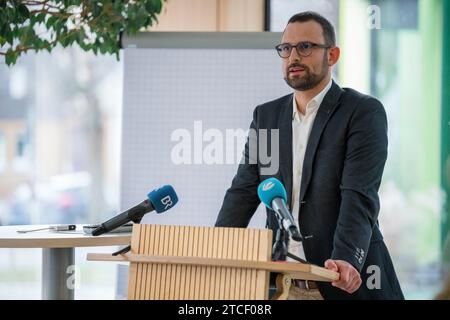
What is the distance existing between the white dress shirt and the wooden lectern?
639 mm

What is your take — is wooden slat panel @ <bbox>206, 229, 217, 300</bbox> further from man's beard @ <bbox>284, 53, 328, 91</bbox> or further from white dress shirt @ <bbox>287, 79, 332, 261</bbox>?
man's beard @ <bbox>284, 53, 328, 91</bbox>

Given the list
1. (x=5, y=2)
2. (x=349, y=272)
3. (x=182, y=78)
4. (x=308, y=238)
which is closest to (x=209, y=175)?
(x=182, y=78)

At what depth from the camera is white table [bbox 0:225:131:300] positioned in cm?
315

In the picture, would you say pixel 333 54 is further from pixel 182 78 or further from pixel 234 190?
pixel 182 78

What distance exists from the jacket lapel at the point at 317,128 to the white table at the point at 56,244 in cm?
83

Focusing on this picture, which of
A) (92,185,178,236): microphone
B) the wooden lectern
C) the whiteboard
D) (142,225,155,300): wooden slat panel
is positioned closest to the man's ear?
(92,185,178,236): microphone

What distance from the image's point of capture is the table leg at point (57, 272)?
3.71 m

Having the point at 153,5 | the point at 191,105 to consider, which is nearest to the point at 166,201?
the point at 191,105

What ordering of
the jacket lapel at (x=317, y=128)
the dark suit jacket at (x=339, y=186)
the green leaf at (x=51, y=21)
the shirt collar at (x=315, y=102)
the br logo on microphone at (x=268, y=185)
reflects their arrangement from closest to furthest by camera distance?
the br logo on microphone at (x=268, y=185), the dark suit jacket at (x=339, y=186), the jacket lapel at (x=317, y=128), the shirt collar at (x=315, y=102), the green leaf at (x=51, y=21)

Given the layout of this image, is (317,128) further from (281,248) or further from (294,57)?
(281,248)

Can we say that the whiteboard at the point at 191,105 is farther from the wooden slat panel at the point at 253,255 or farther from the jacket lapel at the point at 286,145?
the wooden slat panel at the point at 253,255

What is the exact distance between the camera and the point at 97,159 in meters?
7.78

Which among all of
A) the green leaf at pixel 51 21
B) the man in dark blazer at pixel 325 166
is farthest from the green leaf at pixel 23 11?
the man in dark blazer at pixel 325 166

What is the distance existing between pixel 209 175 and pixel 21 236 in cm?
144
